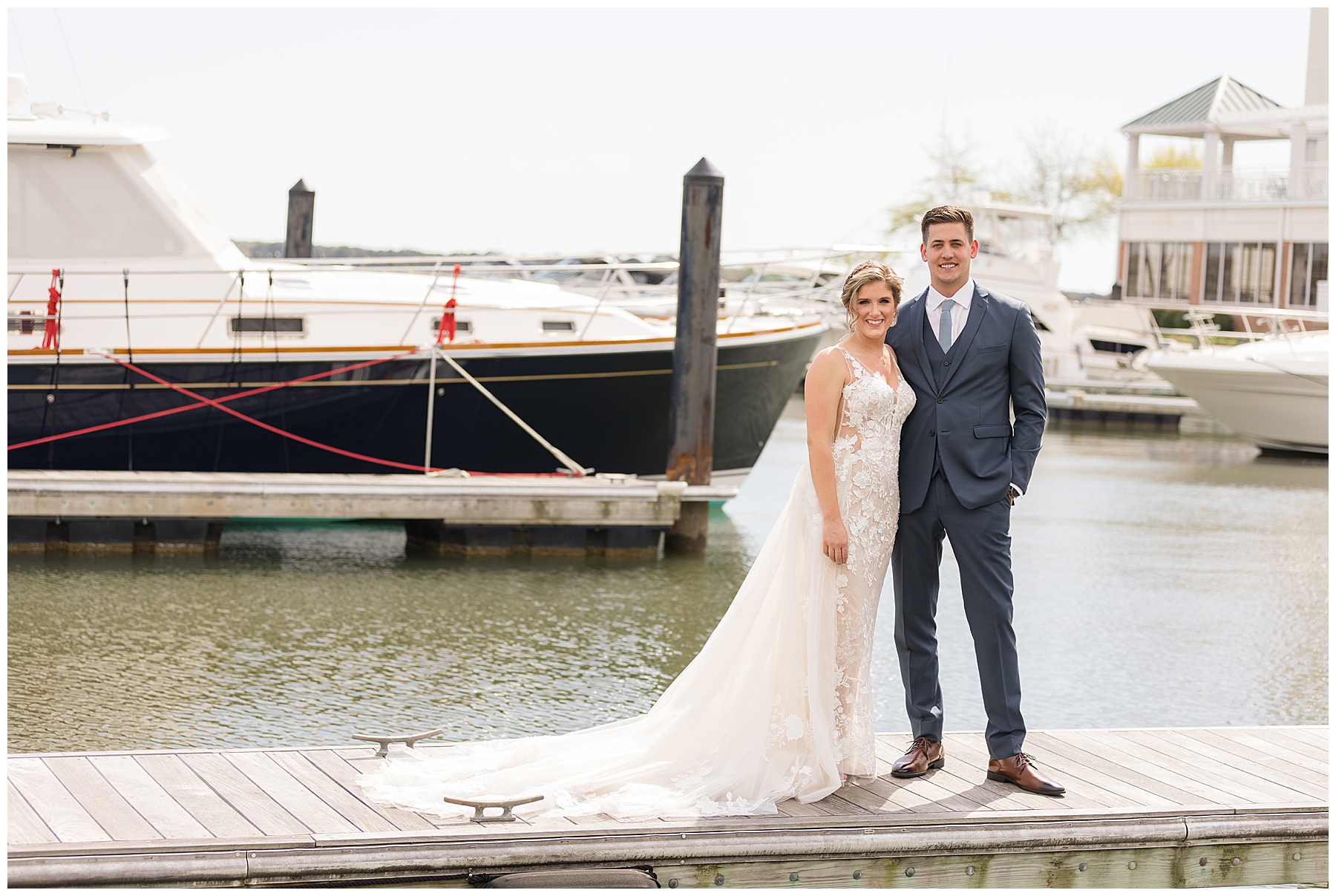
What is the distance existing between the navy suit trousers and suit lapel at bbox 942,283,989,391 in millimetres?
346

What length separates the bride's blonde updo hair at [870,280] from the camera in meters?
4.90

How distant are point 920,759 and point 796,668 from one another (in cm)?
67

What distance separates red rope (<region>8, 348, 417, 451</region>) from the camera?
13008 mm

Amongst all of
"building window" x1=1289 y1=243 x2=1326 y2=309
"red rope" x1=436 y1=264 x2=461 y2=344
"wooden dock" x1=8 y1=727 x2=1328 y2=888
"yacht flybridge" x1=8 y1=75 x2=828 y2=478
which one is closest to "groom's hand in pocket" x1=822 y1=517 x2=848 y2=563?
"wooden dock" x1=8 y1=727 x2=1328 y2=888

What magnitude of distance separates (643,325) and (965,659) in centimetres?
575

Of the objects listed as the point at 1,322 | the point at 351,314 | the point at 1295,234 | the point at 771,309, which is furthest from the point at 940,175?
the point at 1,322

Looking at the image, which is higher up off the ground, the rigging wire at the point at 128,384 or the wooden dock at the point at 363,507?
the rigging wire at the point at 128,384

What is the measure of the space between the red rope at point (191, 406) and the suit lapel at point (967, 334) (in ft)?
29.9

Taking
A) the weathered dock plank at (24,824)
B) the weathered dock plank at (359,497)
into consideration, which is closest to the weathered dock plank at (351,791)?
the weathered dock plank at (24,824)

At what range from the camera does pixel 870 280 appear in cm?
489

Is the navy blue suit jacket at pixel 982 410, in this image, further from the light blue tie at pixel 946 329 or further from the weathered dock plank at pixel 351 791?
the weathered dock plank at pixel 351 791

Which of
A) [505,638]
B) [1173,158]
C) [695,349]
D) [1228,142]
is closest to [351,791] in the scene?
[505,638]

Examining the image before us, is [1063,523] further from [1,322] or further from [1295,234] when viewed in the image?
[1295,234]

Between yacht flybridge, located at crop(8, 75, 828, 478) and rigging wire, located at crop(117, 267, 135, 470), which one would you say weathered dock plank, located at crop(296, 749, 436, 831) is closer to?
yacht flybridge, located at crop(8, 75, 828, 478)
